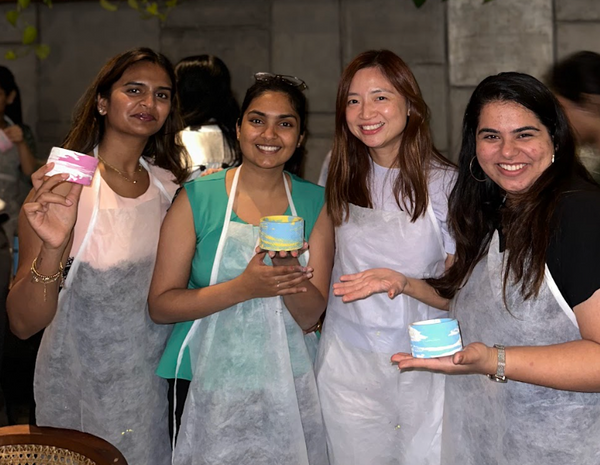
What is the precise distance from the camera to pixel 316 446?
2.42m

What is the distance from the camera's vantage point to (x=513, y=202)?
2027 millimetres

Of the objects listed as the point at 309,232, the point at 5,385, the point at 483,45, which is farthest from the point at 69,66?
the point at 309,232

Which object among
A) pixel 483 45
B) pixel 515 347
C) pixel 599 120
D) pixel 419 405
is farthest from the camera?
pixel 483 45

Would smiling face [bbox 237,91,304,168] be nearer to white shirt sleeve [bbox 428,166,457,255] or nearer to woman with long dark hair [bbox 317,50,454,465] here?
woman with long dark hair [bbox 317,50,454,465]

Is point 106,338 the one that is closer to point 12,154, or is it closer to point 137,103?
point 137,103

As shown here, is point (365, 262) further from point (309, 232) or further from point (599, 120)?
point (599, 120)

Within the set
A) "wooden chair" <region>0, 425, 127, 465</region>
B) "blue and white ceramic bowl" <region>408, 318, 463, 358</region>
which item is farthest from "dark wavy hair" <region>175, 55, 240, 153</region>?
"wooden chair" <region>0, 425, 127, 465</region>

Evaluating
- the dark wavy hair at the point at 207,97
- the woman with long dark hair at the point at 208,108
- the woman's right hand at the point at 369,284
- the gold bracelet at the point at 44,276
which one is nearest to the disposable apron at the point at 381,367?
the woman's right hand at the point at 369,284

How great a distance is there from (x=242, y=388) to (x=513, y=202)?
98cm

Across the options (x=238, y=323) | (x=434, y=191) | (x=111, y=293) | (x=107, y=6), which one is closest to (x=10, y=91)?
(x=107, y=6)

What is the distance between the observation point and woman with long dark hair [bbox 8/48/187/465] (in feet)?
7.80

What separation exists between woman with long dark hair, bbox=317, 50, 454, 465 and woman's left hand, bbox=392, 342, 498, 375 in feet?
1.82

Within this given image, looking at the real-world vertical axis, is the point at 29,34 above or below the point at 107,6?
Result: below

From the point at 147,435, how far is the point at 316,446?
555 mm
